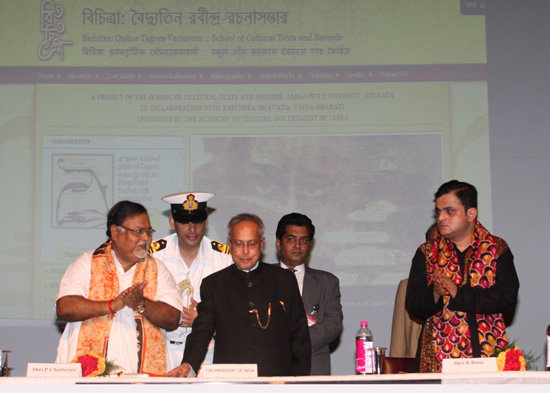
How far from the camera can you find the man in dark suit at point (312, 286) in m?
4.24

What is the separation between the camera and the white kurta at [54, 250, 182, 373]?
11.5 feet

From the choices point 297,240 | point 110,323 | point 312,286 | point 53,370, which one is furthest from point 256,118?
point 53,370

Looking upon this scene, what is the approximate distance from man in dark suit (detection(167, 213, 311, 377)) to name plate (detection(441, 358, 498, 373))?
33.4 inches

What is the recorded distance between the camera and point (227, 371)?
8.50 ft

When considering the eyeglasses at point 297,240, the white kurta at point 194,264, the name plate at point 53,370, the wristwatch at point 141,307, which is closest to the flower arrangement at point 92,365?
the name plate at point 53,370

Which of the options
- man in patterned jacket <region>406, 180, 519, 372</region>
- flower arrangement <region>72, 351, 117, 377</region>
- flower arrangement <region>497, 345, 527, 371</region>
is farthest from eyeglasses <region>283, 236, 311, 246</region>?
flower arrangement <region>497, 345, 527, 371</region>

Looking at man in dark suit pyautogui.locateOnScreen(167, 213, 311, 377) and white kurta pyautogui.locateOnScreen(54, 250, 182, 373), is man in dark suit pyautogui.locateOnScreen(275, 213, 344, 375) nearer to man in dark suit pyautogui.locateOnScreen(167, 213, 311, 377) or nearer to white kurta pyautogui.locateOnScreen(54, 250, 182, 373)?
man in dark suit pyautogui.locateOnScreen(167, 213, 311, 377)

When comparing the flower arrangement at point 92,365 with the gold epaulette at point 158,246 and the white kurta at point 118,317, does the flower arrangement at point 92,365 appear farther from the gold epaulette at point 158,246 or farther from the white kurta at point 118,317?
the gold epaulette at point 158,246

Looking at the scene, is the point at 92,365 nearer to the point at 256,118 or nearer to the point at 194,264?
the point at 194,264

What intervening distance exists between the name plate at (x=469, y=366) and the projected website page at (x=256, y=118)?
2.70 m

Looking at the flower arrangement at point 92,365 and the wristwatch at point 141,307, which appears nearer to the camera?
the flower arrangement at point 92,365

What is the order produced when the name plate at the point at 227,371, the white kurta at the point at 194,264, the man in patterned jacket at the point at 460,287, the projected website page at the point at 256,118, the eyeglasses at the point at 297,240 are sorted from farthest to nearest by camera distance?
the projected website page at the point at 256,118 < the eyeglasses at the point at 297,240 < the white kurta at the point at 194,264 < the man in patterned jacket at the point at 460,287 < the name plate at the point at 227,371

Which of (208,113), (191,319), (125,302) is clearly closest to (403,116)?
(208,113)

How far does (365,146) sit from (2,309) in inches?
122
